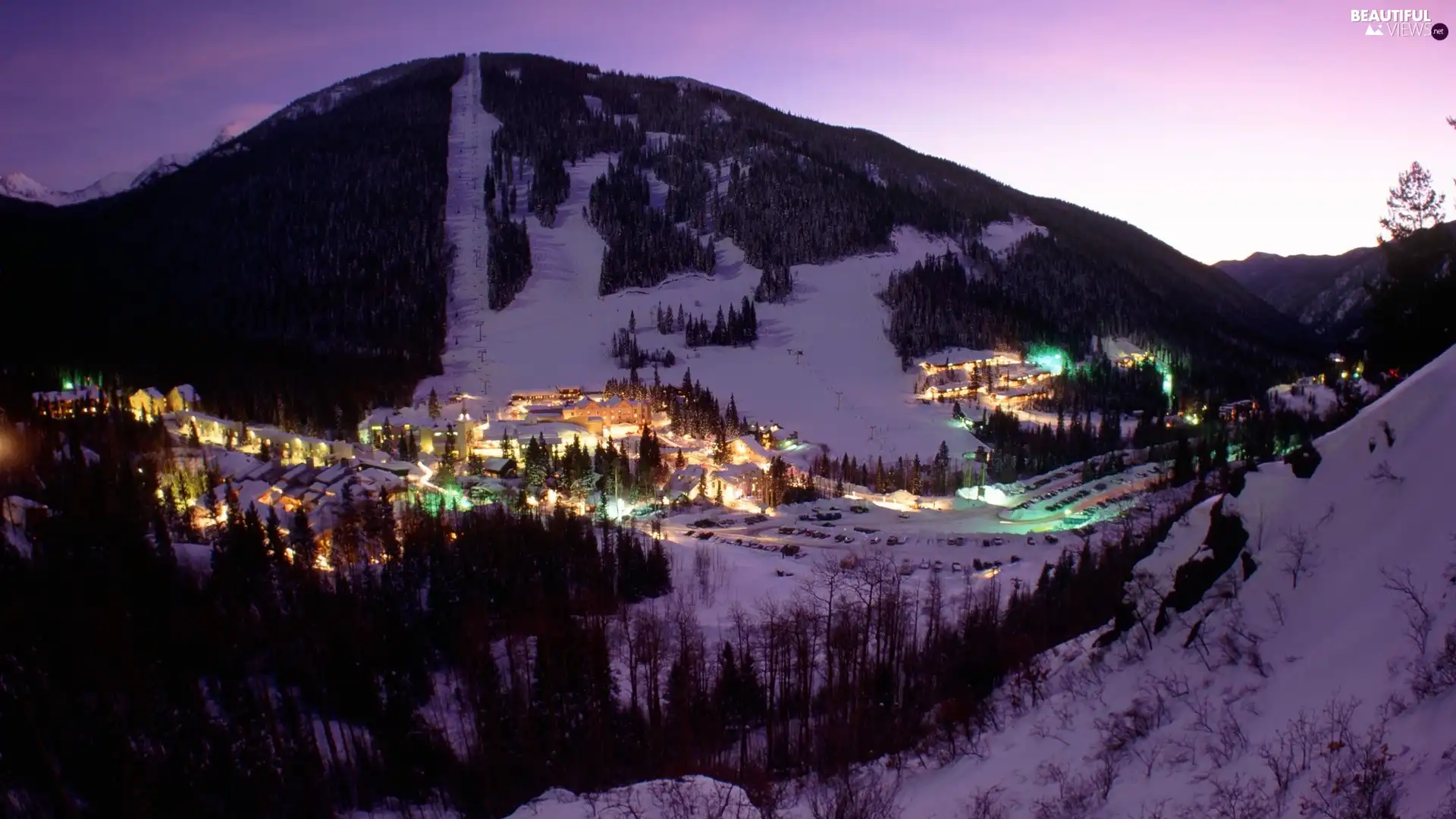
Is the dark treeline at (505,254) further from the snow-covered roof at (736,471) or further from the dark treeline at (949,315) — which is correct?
the snow-covered roof at (736,471)

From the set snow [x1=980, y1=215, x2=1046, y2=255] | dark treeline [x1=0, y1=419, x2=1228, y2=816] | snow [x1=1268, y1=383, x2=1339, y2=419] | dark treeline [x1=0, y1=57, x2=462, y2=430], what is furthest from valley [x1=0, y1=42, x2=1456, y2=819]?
snow [x1=980, y1=215, x2=1046, y2=255]

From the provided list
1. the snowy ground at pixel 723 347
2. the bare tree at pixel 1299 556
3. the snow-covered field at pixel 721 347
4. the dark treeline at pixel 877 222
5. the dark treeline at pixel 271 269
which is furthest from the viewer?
the dark treeline at pixel 877 222

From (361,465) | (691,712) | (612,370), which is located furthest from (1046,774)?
(612,370)

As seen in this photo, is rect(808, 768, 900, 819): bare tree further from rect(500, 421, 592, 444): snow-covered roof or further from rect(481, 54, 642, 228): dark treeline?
rect(481, 54, 642, 228): dark treeline

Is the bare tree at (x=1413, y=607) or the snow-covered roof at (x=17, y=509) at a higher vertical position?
the bare tree at (x=1413, y=607)

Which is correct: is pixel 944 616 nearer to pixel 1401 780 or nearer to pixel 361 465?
pixel 1401 780

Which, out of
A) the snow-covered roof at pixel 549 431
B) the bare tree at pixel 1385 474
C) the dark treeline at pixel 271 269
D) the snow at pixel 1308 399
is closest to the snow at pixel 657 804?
the bare tree at pixel 1385 474

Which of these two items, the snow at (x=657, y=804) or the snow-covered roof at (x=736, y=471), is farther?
the snow-covered roof at (x=736, y=471)
